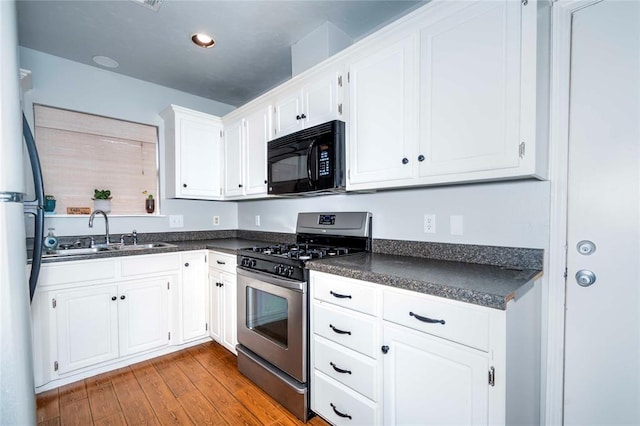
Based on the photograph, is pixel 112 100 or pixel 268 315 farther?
pixel 112 100

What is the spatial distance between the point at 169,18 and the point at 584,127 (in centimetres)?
255

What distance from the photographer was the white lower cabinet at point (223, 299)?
2383 mm

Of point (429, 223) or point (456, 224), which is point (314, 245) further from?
point (456, 224)

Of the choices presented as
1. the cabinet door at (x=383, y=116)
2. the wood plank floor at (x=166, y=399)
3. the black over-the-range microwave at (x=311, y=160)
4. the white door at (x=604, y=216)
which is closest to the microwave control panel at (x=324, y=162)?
the black over-the-range microwave at (x=311, y=160)

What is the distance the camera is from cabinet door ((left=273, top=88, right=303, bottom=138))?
7.31ft

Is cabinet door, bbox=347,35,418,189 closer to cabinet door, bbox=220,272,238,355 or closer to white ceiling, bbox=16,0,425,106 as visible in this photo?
white ceiling, bbox=16,0,425,106

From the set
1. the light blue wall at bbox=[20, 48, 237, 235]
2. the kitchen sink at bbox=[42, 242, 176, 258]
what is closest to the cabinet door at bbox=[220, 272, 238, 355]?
the kitchen sink at bbox=[42, 242, 176, 258]

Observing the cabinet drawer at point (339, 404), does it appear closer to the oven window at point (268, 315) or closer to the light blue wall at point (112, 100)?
the oven window at point (268, 315)

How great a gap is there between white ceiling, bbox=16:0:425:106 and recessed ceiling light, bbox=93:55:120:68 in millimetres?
48

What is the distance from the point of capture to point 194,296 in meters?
2.67

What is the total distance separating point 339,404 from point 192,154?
2.55 metres

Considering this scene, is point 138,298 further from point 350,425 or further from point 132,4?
point 132,4

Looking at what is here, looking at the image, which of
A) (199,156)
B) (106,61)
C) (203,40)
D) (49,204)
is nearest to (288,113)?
(203,40)

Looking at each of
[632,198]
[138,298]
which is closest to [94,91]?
[138,298]
